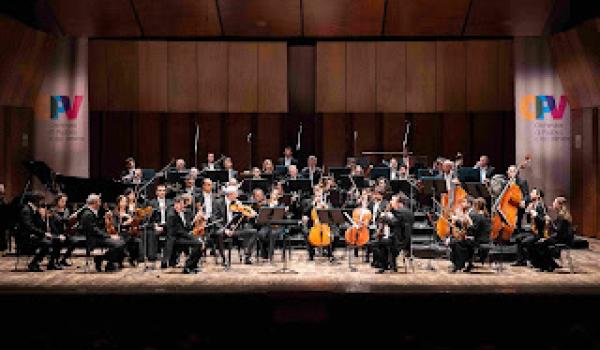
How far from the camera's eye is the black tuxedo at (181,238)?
32.8 ft

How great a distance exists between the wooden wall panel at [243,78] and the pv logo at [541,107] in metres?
4.98

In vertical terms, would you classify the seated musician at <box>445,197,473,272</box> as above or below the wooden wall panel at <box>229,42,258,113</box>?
below

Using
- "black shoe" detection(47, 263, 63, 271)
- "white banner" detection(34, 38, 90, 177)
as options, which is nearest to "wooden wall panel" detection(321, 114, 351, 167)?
"white banner" detection(34, 38, 90, 177)

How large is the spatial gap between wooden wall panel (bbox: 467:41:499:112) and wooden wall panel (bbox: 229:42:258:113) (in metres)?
4.08

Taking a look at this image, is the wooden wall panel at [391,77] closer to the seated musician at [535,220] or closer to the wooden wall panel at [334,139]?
the wooden wall panel at [334,139]

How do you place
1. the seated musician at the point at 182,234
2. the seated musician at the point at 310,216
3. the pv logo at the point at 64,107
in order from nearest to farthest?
1. the seated musician at the point at 182,234
2. the seated musician at the point at 310,216
3. the pv logo at the point at 64,107

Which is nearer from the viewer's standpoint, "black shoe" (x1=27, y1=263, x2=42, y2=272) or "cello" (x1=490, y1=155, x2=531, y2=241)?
"black shoe" (x1=27, y1=263, x2=42, y2=272)

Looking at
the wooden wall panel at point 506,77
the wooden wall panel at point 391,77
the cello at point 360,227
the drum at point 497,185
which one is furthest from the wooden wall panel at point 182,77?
the drum at point 497,185

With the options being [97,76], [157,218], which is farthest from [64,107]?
[157,218]

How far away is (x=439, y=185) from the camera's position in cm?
1034

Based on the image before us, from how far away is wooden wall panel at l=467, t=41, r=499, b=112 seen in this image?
14906 millimetres

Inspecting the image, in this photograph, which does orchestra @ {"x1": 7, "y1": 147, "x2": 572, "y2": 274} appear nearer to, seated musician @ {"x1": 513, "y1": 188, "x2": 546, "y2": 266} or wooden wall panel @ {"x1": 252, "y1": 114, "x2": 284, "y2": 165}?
seated musician @ {"x1": 513, "y1": 188, "x2": 546, "y2": 266}
